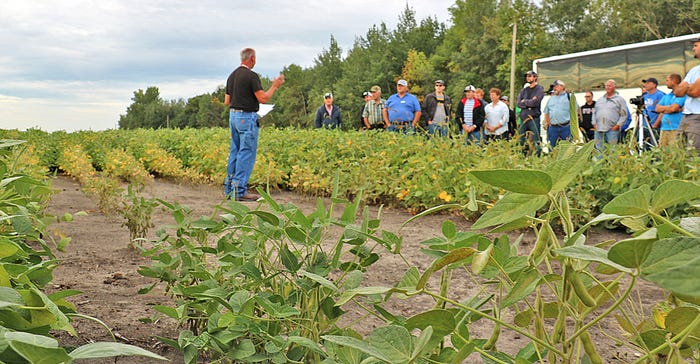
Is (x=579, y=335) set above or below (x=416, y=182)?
above

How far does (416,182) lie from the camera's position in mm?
5922

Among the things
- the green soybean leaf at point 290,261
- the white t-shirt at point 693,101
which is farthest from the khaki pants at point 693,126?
the green soybean leaf at point 290,261

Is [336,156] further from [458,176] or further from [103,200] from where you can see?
[103,200]

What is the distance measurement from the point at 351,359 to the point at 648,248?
54 centimetres

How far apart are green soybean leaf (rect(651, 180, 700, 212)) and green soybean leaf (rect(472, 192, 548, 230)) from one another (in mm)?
117

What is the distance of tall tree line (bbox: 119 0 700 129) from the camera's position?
3666 centimetres

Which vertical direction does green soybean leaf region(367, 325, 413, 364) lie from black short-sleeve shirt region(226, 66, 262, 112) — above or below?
below

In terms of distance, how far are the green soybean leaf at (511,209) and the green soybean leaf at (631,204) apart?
0.08 metres

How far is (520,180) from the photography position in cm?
57

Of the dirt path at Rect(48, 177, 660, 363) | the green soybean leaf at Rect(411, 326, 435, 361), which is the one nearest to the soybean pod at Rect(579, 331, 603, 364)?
the green soybean leaf at Rect(411, 326, 435, 361)

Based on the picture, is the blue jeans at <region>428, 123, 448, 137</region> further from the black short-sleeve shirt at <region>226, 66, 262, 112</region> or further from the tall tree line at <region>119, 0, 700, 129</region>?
the tall tree line at <region>119, 0, 700, 129</region>

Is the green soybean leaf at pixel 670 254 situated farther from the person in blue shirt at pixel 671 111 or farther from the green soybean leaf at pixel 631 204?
the person in blue shirt at pixel 671 111

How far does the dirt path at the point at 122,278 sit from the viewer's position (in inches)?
80.6

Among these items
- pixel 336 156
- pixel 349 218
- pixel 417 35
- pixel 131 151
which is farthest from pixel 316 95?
pixel 349 218
